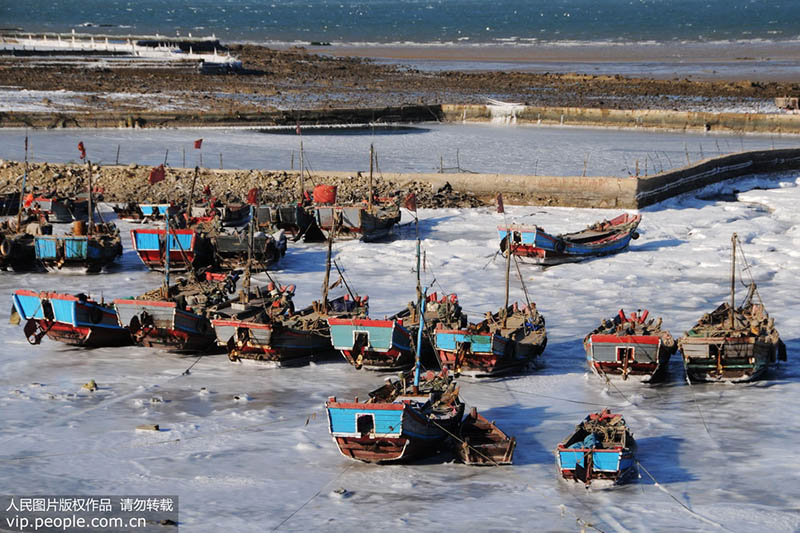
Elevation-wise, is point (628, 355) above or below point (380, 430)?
above

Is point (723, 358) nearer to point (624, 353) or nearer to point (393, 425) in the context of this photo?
point (624, 353)

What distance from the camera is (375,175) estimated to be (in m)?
44.7

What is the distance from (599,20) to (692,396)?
510ft

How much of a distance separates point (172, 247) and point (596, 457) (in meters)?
19.1

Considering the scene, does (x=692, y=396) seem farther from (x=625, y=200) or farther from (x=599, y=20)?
(x=599, y=20)

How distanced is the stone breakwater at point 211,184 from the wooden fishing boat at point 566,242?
289 inches

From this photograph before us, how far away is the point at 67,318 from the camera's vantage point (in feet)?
86.3

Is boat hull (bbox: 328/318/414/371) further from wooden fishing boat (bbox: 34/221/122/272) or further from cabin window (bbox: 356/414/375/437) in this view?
wooden fishing boat (bbox: 34/221/122/272)

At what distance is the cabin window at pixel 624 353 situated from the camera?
78.0ft

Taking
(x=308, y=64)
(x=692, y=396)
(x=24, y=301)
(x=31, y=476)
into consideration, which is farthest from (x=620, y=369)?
(x=308, y=64)

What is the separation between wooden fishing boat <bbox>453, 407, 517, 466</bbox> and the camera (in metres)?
19.5

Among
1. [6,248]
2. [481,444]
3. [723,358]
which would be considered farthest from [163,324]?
[723,358]

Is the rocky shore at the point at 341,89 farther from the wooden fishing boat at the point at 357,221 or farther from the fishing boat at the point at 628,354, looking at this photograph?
the fishing boat at the point at 628,354

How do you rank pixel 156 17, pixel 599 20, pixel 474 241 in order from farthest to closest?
pixel 156 17, pixel 599 20, pixel 474 241
